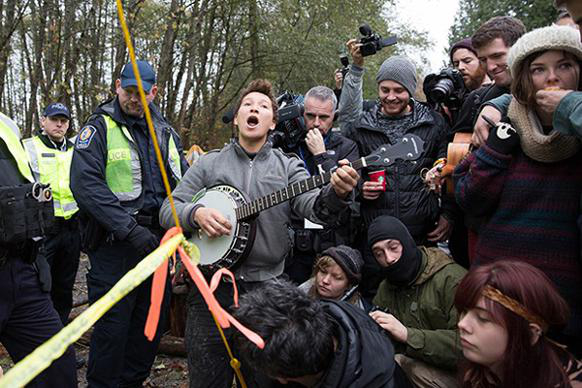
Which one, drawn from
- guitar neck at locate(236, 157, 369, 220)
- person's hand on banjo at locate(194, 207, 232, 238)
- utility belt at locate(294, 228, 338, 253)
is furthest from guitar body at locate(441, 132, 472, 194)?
person's hand on banjo at locate(194, 207, 232, 238)

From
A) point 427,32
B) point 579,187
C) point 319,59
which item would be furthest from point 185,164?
point 427,32

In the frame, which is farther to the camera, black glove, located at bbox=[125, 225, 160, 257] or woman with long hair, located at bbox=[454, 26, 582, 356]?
black glove, located at bbox=[125, 225, 160, 257]

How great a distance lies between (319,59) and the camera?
1300cm

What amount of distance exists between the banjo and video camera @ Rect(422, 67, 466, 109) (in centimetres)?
81

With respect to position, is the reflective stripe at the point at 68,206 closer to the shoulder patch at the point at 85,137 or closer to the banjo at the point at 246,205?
the shoulder patch at the point at 85,137

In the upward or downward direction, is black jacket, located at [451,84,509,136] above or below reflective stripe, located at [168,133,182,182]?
above

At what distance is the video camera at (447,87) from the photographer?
3232mm

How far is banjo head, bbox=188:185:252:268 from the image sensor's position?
2531 millimetres

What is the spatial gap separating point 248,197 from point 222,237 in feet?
0.83

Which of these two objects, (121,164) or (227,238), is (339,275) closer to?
(227,238)

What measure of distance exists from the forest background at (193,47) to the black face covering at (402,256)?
6114 millimetres

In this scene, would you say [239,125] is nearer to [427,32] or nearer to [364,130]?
[364,130]

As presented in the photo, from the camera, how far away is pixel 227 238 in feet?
8.48

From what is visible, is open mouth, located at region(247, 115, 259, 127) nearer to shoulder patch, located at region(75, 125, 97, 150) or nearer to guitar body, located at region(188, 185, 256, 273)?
guitar body, located at region(188, 185, 256, 273)
